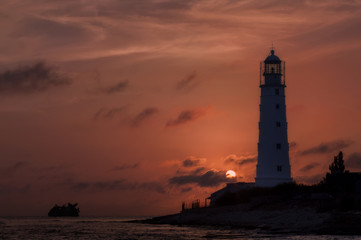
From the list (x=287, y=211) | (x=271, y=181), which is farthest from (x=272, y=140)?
(x=287, y=211)

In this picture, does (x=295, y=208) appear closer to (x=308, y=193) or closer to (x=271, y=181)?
(x=308, y=193)

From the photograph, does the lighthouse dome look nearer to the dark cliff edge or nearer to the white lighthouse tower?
the white lighthouse tower

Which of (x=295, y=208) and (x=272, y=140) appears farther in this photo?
(x=272, y=140)

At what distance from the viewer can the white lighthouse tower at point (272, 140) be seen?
94.8m

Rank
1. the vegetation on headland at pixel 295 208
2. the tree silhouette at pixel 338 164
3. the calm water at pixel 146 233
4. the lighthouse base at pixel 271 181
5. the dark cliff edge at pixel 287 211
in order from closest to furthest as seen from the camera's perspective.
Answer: the calm water at pixel 146 233, the dark cliff edge at pixel 287 211, the vegetation on headland at pixel 295 208, the lighthouse base at pixel 271 181, the tree silhouette at pixel 338 164

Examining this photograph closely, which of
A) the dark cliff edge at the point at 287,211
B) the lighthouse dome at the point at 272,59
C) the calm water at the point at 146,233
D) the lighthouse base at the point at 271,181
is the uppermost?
the lighthouse dome at the point at 272,59

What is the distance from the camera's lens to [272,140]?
94875mm

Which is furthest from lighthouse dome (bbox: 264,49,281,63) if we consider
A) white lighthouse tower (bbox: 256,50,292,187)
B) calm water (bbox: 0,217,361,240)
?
calm water (bbox: 0,217,361,240)

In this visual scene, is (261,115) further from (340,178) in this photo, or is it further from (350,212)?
(350,212)

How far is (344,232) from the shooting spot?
198 feet

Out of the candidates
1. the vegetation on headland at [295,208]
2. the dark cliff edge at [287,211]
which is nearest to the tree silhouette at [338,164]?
the vegetation on headland at [295,208]

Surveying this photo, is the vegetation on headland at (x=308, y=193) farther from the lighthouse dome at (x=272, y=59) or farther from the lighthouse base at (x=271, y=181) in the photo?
the lighthouse dome at (x=272, y=59)

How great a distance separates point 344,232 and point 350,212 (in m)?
12.2

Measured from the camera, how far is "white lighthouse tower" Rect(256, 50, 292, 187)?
311 ft
